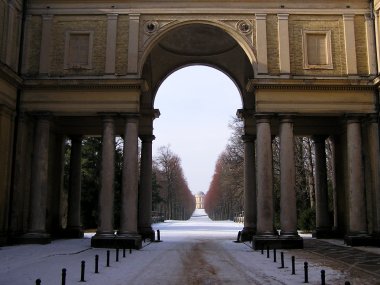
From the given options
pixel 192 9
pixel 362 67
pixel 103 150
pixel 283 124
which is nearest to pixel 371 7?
pixel 362 67

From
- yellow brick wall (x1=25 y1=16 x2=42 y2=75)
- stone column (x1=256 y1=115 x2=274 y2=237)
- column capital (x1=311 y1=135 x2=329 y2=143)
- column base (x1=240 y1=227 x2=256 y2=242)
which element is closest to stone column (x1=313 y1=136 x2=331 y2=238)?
column capital (x1=311 y1=135 x2=329 y2=143)

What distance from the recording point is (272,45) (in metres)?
26.4

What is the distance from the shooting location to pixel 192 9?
26.7m

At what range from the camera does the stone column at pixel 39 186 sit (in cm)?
2525

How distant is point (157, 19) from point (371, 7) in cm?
1222

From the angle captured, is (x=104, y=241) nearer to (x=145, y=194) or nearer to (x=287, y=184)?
(x=145, y=194)

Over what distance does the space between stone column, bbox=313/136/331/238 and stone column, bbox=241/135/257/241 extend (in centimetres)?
504

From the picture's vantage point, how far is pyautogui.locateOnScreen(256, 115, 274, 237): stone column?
24.9 meters

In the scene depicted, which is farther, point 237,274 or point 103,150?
point 103,150

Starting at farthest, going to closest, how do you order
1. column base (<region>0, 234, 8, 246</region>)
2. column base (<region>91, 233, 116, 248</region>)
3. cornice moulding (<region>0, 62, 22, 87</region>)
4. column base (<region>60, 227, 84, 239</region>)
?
column base (<region>60, 227, 84, 239</region>) → column base (<region>91, 233, 116, 248</region>) → column base (<region>0, 234, 8, 246</region>) → cornice moulding (<region>0, 62, 22, 87</region>)

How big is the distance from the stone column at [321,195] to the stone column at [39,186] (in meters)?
18.4

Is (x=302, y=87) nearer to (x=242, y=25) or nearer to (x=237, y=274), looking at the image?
(x=242, y=25)

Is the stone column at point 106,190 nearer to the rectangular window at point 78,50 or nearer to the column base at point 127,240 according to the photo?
the column base at point 127,240

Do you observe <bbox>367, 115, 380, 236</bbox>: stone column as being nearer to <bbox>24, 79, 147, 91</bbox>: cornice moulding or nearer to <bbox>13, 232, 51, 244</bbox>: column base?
<bbox>24, 79, 147, 91</bbox>: cornice moulding
